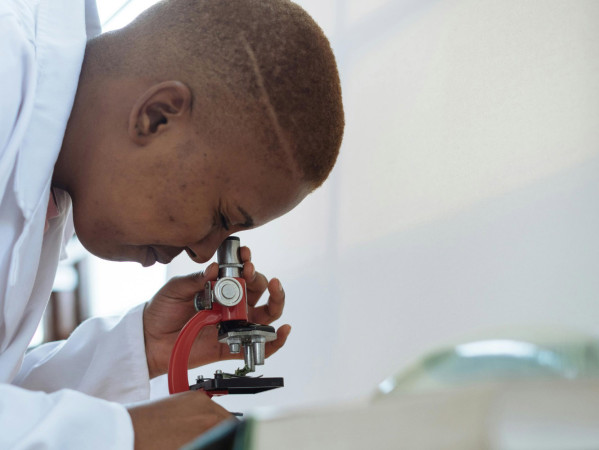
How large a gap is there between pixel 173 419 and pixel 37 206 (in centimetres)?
38

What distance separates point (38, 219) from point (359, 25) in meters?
0.63

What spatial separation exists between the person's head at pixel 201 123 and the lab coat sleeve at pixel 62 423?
0.42 metres

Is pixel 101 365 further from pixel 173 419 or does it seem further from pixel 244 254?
pixel 173 419

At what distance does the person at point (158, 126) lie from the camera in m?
0.91

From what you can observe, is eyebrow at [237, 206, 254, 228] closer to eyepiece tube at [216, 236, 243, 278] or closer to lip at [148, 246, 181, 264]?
eyepiece tube at [216, 236, 243, 278]

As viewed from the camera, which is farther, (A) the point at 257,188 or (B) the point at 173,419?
(A) the point at 257,188

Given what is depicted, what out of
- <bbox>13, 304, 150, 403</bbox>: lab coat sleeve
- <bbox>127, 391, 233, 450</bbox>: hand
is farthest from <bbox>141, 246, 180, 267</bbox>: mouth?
<bbox>127, 391, 233, 450</bbox>: hand

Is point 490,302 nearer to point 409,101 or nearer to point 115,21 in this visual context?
point 409,101

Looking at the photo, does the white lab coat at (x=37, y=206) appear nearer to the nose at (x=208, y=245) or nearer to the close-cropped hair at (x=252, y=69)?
the close-cropped hair at (x=252, y=69)

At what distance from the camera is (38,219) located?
0.92 meters

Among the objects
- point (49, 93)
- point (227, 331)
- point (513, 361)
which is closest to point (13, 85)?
point (49, 93)

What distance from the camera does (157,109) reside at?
978mm

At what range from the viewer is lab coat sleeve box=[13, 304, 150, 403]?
1.19 meters

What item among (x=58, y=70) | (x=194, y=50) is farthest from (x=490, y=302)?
(x=58, y=70)
